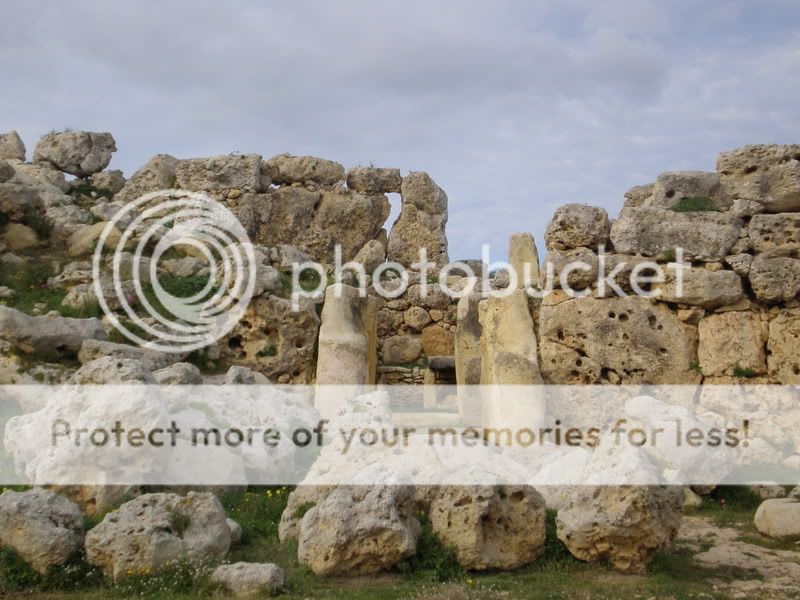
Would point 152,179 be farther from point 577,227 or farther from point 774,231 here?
point 774,231

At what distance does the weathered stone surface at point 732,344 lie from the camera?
35.9ft

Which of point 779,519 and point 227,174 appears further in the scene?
point 227,174

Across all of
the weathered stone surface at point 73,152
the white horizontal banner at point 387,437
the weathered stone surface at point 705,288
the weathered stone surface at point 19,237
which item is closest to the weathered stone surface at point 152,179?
the weathered stone surface at point 73,152

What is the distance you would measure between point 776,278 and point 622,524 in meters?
5.76

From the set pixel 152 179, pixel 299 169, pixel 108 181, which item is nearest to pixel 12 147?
pixel 108 181

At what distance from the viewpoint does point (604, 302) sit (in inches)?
445

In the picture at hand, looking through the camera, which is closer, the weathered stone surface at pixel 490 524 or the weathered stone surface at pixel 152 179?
the weathered stone surface at pixel 490 524

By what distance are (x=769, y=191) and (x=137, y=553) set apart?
9091 mm

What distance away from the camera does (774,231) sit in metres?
11.3

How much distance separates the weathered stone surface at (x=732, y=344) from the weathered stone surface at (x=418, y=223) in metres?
9.63

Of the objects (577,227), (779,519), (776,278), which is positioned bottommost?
(779,519)

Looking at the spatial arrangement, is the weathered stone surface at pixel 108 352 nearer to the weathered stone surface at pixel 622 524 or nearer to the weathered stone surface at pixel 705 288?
the weathered stone surface at pixel 622 524

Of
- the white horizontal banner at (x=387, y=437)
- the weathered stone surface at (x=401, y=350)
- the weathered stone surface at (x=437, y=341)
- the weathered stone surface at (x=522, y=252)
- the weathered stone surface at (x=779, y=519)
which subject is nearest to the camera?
the white horizontal banner at (x=387, y=437)

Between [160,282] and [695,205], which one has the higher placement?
[695,205]
